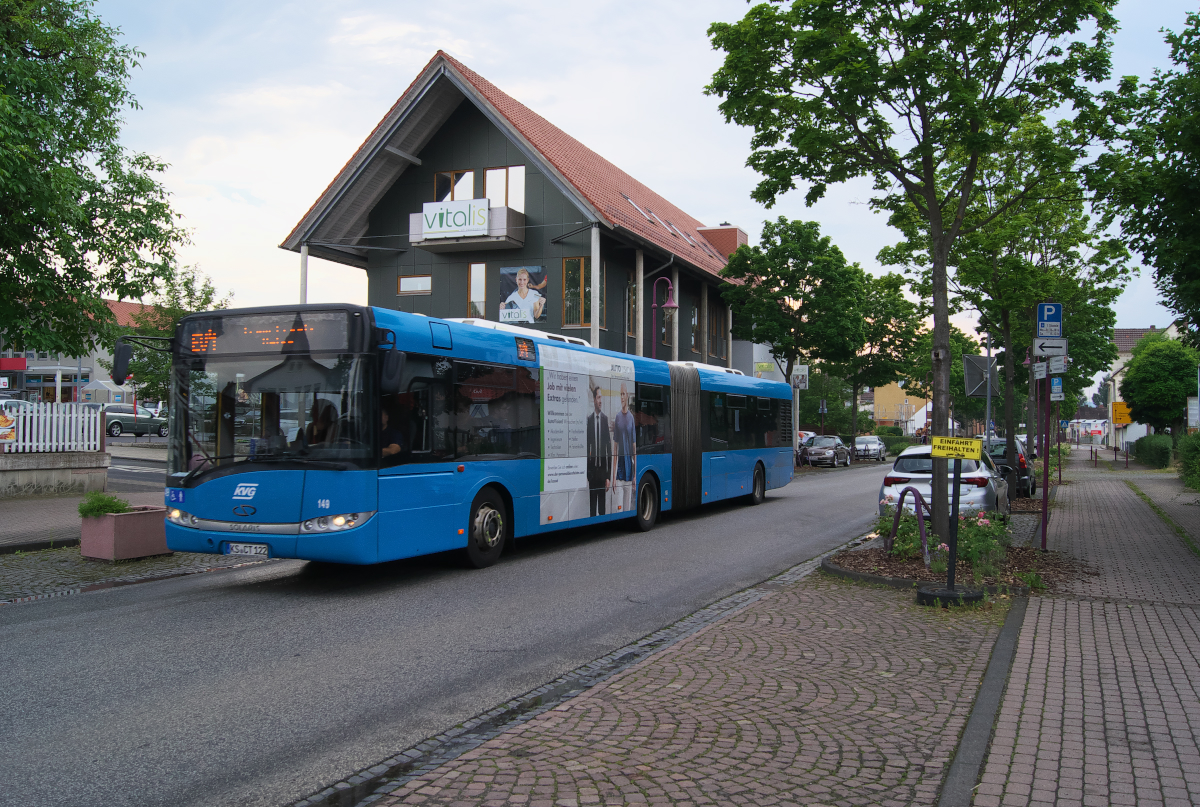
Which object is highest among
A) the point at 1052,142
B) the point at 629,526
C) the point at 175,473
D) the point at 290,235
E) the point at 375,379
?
the point at 290,235

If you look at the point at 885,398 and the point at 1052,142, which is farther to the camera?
the point at 885,398

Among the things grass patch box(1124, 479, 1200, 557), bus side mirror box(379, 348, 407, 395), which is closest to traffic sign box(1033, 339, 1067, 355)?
grass patch box(1124, 479, 1200, 557)

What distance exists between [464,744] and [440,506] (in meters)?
5.27

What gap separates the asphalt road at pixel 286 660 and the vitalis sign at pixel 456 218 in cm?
1749

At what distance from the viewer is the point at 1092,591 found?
30.0 ft

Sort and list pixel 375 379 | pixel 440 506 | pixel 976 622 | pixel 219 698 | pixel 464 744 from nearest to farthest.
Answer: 1. pixel 464 744
2. pixel 219 698
3. pixel 976 622
4. pixel 375 379
5. pixel 440 506

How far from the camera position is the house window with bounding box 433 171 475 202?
95.1 ft

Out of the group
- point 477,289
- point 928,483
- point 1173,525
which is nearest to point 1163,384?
point 1173,525

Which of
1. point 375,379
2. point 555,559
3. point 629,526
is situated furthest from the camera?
point 629,526

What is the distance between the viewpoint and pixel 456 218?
27.7 metres

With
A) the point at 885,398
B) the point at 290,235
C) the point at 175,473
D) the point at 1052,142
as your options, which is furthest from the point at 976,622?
the point at 885,398

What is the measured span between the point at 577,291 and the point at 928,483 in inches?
650

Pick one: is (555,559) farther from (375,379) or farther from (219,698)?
(219,698)

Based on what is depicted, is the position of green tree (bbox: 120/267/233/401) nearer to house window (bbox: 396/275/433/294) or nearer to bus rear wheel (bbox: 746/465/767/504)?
house window (bbox: 396/275/433/294)
